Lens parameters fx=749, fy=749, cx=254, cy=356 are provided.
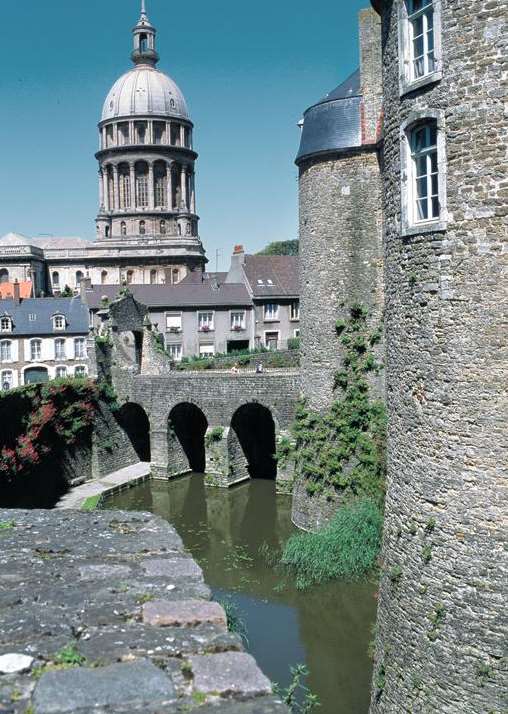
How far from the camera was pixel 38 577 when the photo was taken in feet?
13.6

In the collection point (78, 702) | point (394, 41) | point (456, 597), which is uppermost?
point (394, 41)

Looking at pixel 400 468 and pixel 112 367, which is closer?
pixel 400 468

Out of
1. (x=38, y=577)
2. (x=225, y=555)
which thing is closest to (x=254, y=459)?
(x=225, y=555)

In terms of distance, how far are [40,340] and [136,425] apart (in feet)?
41.5

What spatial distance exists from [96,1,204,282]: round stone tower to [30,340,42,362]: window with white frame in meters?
22.7

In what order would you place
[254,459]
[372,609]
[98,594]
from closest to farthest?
[98,594]
[372,609]
[254,459]

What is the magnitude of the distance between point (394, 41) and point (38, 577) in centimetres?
597

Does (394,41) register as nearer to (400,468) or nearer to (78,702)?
(400,468)

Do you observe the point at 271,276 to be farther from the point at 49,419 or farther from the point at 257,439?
the point at 49,419

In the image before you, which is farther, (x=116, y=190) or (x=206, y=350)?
(x=116, y=190)

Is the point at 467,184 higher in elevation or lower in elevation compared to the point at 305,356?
higher

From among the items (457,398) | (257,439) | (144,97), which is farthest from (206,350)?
(457,398)

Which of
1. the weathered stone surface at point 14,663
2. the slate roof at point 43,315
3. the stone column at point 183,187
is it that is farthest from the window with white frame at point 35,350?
the weathered stone surface at point 14,663

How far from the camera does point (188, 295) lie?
37250 mm
